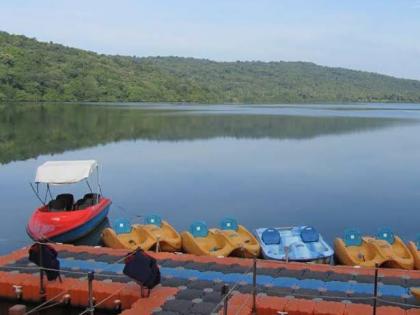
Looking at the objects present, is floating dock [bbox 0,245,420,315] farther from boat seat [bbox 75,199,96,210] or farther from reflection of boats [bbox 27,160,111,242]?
boat seat [bbox 75,199,96,210]

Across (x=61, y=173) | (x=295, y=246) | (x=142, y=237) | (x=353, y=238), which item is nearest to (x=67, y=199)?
(x=61, y=173)

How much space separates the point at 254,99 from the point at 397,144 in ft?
358

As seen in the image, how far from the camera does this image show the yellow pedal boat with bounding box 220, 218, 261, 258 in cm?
1458

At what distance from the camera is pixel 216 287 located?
10.8 metres

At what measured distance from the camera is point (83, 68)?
4245 inches

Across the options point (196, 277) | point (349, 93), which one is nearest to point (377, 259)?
point (196, 277)

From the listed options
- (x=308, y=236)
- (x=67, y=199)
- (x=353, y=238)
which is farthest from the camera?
(x=67, y=199)

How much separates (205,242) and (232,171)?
60.2ft

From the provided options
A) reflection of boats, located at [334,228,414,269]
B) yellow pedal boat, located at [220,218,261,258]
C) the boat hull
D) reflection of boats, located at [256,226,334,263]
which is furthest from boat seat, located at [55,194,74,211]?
reflection of boats, located at [334,228,414,269]

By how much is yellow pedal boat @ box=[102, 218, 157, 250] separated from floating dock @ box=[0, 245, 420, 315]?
1807 millimetres

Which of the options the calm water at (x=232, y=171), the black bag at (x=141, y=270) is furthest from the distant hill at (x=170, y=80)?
the black bag at (x=141, y=270)

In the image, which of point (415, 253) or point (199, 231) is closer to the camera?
point (415, 253)

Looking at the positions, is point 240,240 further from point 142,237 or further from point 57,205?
point 57,205

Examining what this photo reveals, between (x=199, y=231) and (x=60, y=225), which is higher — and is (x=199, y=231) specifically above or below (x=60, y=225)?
above
